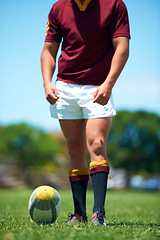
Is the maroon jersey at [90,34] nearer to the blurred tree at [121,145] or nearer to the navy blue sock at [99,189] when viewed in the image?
the navy blue sock at [99,189]

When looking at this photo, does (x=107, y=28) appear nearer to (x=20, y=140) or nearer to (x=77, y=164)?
(x=77, y=164)

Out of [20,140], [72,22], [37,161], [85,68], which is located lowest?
[37,161]

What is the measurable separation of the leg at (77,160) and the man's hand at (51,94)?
27 centimetres

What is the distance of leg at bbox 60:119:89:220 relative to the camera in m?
3.31

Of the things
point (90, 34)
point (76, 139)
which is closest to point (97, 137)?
point (76, 139)

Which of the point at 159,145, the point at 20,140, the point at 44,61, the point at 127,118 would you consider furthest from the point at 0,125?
the point at 44,61

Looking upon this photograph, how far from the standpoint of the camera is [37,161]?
44.8m

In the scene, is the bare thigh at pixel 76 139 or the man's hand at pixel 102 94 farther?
the bare thigh at pixel 76 139

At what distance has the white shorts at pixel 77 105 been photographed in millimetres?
3105

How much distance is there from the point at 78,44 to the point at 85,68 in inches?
9.8

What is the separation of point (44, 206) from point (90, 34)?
1703mm

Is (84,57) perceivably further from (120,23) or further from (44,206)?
(44,206)

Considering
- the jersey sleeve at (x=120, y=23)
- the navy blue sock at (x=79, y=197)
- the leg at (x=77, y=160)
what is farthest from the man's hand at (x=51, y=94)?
the navy blue sock at (x=79, y=197)

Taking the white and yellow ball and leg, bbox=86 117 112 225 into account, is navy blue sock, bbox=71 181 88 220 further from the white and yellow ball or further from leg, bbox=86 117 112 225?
leg, bbox=86 117 112 225
